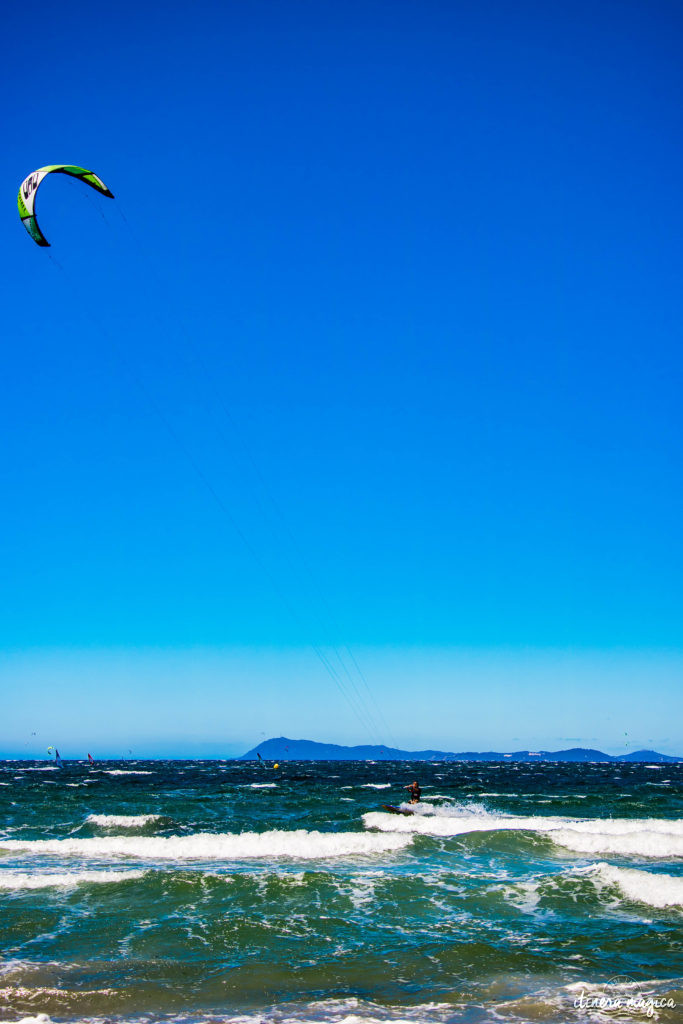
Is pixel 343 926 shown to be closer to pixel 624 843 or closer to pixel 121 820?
pixel 624 843

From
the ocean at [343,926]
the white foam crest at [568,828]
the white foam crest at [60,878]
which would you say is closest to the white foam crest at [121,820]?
the ocean at [343,926]

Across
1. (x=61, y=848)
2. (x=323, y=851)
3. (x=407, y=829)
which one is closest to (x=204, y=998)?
(x=323, y=851)

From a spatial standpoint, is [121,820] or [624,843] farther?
[121,820]

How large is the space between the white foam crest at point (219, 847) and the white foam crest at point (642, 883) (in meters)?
5.48

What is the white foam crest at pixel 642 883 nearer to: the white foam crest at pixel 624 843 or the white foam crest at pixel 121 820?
the white foam crest at pixel 624 843

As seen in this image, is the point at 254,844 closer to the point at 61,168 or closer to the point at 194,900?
the point at 194,900

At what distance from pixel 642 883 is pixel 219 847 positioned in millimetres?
10671

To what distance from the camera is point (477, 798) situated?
130ft

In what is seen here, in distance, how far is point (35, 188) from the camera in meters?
14.4

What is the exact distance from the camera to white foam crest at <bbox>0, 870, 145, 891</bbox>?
1435cm

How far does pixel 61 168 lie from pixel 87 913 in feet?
47.9

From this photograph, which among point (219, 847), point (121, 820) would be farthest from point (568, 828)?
point (121, 820)

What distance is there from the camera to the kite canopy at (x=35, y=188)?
46.2 ft

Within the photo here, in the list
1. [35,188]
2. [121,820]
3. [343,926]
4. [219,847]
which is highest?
[35,188]
